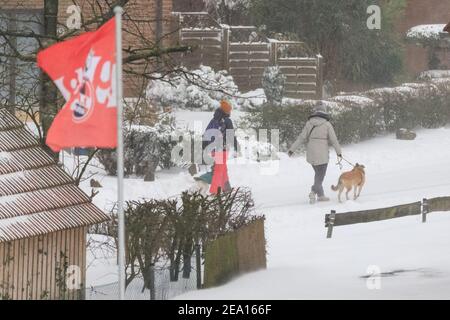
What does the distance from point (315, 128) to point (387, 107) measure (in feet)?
28.3

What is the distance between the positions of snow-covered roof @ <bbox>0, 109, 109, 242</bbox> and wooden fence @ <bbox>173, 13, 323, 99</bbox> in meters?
20.6

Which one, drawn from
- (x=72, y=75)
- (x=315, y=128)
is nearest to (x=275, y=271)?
(x=72, y=75)

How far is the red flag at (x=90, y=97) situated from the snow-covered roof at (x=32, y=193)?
1.62m

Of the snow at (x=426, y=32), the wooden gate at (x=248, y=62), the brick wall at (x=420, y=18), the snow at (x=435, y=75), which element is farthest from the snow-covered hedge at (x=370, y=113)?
the brick wall at (x=420, y=18)

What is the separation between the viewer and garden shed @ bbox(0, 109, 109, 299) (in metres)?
11.9

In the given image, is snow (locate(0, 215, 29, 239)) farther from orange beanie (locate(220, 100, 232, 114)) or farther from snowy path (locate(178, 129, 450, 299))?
orange beanie (locate(220, 100, 232, 114))

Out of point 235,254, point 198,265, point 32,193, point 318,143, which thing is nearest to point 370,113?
point 318,143

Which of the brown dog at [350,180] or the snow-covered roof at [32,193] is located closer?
the snow-covered roof at [32,193]

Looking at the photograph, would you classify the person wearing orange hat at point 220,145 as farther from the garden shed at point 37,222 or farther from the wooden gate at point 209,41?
the wooden gate at point 209,41

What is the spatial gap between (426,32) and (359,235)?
26.7 meters

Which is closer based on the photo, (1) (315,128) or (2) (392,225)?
(2) (392,225)

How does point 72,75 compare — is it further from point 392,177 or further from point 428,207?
point 392,177

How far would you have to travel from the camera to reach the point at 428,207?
18781 millimetres

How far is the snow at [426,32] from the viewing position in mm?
42906
